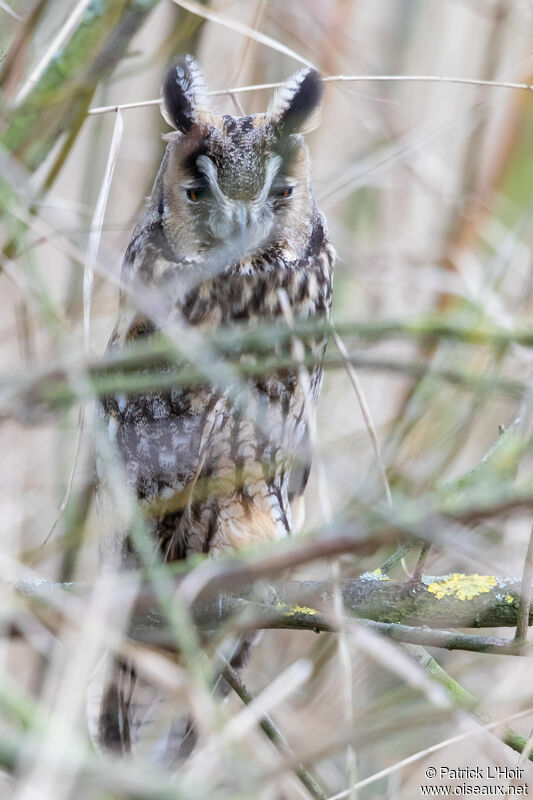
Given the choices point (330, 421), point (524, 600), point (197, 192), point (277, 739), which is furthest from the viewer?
point (330, 421)

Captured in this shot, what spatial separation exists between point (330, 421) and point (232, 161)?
969 mm

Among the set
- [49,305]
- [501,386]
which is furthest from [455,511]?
[49,305]

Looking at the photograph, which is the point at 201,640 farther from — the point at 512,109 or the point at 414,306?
the point at 512,109

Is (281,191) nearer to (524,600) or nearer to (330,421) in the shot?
(330,421)

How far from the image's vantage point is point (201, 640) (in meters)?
1.80

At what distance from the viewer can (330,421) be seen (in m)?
2.59

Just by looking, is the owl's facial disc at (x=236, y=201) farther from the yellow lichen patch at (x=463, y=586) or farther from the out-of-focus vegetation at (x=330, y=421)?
the yellow lichen patch at (x=463, y=586)

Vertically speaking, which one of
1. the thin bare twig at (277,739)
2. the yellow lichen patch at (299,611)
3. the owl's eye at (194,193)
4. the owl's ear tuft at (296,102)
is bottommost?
the thin bare twig at (277,739)

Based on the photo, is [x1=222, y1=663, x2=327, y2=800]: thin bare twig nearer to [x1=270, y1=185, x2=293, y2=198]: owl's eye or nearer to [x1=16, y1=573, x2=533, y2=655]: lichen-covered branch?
[x1=16, y1=573, x2=533, y2=655]: lichen-covered branch

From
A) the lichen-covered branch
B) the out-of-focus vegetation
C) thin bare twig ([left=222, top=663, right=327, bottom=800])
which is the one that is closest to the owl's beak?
the out-of-focus vegetation

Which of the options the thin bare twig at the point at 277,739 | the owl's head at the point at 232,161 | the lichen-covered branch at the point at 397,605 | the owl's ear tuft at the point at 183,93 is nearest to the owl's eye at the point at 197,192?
the owl's head at the point at 232,161

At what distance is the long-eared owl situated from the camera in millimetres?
1921

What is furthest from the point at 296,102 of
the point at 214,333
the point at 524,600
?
the point at 524,600

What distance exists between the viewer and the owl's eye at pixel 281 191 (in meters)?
1.97
